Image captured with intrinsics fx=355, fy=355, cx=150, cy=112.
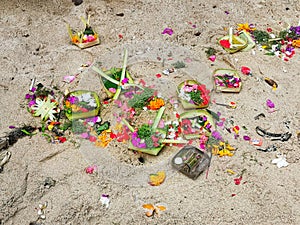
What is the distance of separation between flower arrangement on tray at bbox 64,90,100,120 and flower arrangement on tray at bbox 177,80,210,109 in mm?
922

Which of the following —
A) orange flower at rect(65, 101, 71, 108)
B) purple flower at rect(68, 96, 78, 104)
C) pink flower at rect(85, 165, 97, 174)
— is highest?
purple flower at rect(68, 96, 78, 104)

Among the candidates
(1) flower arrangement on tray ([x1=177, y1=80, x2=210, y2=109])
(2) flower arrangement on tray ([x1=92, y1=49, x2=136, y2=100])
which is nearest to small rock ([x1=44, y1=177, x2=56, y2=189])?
(2) flower arrangement on tray ([x1=92, y1=49, x2=136, y2=100])

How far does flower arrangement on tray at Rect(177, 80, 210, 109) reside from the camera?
3.80 m

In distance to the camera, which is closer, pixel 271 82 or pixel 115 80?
pixel 115 80

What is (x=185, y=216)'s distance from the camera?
307cm

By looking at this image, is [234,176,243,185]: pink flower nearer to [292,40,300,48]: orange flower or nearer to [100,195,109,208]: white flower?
[100,195,109,208]: white flower

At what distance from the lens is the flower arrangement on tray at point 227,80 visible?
13.1ft

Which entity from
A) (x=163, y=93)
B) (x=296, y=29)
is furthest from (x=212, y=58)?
(x=296, y=29)

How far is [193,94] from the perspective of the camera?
12.6 ft

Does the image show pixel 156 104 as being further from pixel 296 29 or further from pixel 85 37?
pixel 296 29

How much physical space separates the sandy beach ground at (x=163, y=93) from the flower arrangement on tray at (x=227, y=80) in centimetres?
7

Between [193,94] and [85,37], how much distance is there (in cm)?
161

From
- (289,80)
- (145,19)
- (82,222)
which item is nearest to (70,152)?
(82,222)

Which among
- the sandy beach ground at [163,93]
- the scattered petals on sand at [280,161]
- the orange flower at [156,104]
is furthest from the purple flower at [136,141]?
the scattered petals on sand at [280,161]
